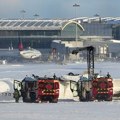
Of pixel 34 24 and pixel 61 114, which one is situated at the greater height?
pixel 34 24

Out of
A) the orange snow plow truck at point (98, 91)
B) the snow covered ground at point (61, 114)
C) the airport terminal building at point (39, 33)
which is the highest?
the airport terminal building at point (39, 33)

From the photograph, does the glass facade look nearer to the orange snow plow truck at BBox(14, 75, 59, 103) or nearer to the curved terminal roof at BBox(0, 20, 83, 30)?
the curved terminal roof at BBox(0, 20, 83, 30)

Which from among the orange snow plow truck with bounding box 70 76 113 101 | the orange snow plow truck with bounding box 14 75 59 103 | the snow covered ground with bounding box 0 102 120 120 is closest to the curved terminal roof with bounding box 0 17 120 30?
the orange snow plow truck with bounding box 70 76 113 101

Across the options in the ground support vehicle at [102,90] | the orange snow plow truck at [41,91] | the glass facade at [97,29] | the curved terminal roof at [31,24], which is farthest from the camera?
the glass facade at [97,29]

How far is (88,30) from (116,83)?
101 metres

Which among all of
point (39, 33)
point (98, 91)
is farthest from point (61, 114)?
point (39, 33)

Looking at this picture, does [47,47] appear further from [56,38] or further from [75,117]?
[75,117]

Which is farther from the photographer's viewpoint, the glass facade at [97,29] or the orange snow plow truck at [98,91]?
the glass facade at [97,29]

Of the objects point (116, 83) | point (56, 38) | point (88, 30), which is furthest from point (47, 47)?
point (116, 83)

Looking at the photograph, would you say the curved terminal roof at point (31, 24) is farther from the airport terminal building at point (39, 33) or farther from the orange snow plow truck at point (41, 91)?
the orange snow plow truck at point (41, 91)

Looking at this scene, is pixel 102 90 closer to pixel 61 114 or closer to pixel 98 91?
pixel 98 91

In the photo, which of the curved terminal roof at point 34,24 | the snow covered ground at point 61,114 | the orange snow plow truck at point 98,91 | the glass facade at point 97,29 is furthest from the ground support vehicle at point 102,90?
the glass facade at point 97,29

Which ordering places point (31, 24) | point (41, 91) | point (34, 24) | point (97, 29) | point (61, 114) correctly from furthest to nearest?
point (97, 29)
point (31, 24)
point (34, 24)
point (41, 91)
point (61, 114)

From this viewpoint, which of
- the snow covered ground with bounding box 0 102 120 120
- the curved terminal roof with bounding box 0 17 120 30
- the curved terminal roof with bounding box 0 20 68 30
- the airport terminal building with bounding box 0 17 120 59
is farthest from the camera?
the curved terminal roof with bounding box 0 20 68 30
